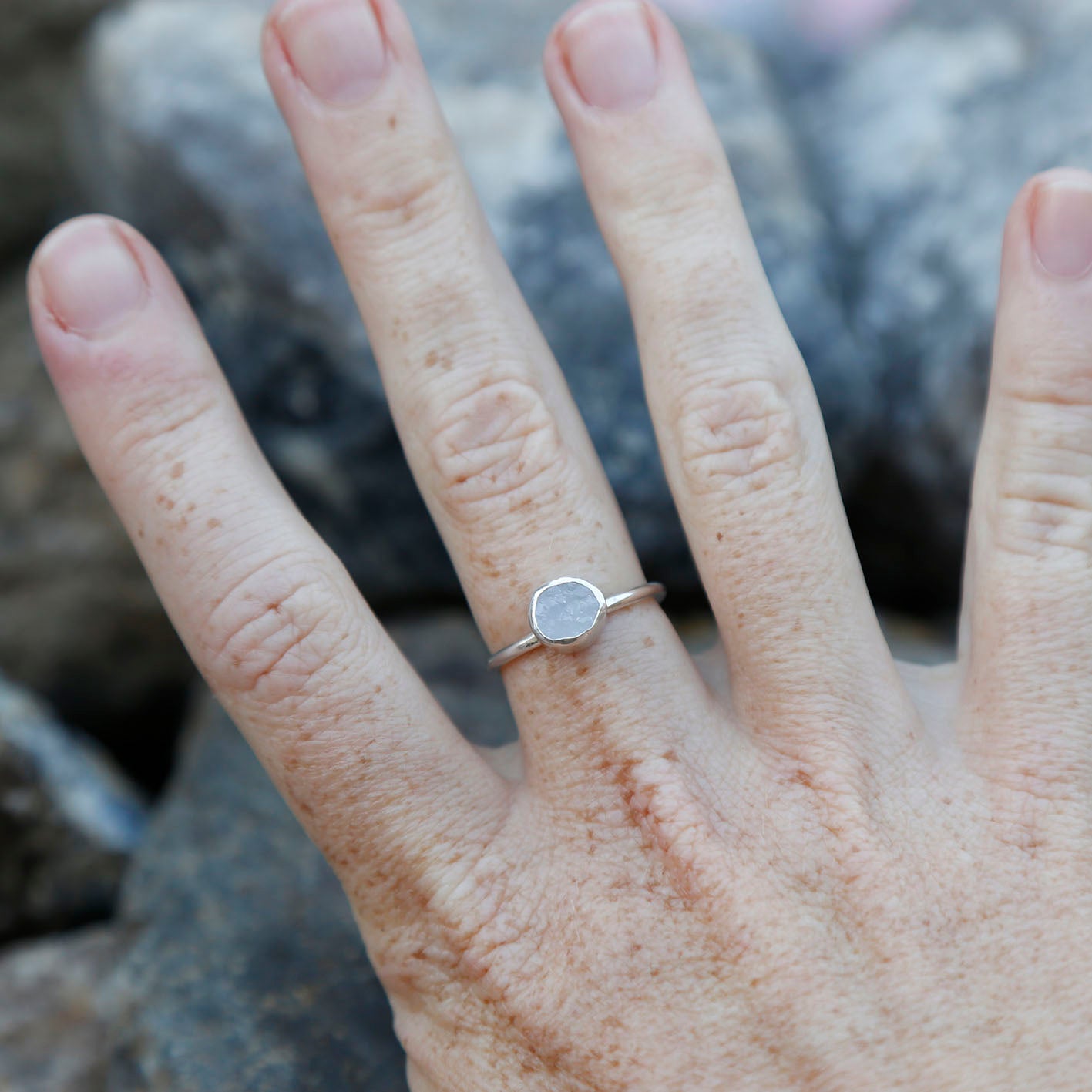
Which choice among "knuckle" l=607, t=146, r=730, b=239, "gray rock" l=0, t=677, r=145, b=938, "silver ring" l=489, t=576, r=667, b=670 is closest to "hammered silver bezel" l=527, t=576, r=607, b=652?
"silver ring" l=489, t=576, r=667, b=670

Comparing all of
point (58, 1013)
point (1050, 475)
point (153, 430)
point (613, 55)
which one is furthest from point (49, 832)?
point (1050, 475)

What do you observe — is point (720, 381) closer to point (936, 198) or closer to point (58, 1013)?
point (936, 198)

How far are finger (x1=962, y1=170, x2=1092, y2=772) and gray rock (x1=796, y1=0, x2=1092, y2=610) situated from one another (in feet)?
1.04

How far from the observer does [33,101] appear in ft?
6.53

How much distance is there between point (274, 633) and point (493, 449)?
0.30 m

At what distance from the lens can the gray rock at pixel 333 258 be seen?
4.76 ft

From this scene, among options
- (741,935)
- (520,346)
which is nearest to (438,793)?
(741,935)

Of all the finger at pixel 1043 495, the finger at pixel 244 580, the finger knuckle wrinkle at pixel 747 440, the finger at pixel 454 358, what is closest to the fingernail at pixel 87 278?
the finger at pixel 244 580

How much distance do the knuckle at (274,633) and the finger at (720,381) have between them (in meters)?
0.40

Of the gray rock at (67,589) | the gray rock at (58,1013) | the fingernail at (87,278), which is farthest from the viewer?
the gray rock at (67,589)

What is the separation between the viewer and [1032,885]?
102 centimetres

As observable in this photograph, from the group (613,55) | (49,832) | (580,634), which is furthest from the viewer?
(49,832)

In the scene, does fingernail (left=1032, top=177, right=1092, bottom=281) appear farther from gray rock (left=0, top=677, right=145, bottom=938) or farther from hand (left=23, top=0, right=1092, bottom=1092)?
gray rock (left=0, top=677, right=145, bottom=938)

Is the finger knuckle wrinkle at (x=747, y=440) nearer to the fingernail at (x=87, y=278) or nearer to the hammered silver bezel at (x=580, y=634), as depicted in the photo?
the hammered silver bezel at (x=580, y=634)
